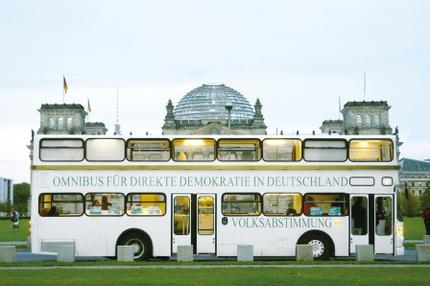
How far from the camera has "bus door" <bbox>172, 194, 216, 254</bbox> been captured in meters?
30.2

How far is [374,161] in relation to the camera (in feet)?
99.0

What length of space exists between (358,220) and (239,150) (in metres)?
5.02

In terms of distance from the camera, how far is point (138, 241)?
3036cm

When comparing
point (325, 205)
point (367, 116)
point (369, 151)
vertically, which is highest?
point (367, 116)

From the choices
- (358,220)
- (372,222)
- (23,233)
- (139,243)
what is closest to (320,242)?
(358,220)

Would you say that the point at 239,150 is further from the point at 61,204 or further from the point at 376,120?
the point at 376,120

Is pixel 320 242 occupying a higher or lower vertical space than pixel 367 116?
lower

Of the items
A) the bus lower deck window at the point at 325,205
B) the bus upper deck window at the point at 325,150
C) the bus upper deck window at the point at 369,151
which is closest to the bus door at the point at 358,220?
the bus lower deck window at the point at 325,205

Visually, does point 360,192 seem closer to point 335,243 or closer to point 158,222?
point 335,243

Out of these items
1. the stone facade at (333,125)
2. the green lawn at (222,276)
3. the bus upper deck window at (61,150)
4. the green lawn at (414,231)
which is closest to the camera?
the green lawn at (222,276)

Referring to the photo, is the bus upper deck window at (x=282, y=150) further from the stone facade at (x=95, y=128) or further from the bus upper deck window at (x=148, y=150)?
the stone facade at (x=95, y=128)

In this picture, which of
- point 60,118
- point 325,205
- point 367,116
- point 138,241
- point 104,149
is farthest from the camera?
point 60,118

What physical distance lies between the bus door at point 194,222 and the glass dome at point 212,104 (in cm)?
13373

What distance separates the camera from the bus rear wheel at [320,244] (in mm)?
30459
